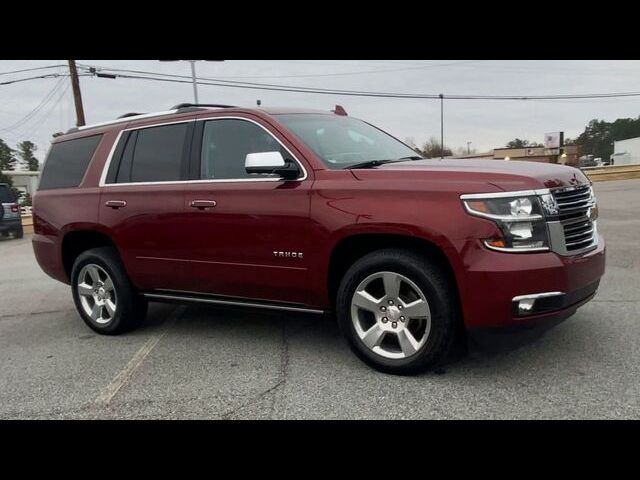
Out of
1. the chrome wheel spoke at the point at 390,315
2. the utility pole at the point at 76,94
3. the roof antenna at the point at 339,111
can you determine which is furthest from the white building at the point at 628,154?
the chrome wheel spoke at the point at 390,315

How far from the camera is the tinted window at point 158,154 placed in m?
4.60

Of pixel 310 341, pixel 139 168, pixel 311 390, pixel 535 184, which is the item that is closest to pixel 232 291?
pixel 310 341

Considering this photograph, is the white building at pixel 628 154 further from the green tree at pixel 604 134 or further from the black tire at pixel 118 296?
the black tire at pixel 118 296

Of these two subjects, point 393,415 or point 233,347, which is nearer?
point 393,415

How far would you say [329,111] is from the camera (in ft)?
16.8

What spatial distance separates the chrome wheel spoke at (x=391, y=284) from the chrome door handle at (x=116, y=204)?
8.40ft

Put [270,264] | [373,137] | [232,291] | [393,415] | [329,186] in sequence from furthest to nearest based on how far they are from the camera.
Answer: [373,137] → [232,291] → [270,264] → [329,186] → [393,415]

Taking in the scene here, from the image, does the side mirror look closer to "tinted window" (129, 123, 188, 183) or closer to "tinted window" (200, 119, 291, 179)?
"tinted window" (200, 119, 291, 179)

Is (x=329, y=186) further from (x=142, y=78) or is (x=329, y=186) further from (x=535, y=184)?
(x=142, y=78)

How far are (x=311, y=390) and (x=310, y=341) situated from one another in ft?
3.36

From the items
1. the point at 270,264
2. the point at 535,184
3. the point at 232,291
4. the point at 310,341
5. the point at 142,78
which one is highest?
the point at 142,78

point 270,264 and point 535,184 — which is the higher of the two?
point 535,184

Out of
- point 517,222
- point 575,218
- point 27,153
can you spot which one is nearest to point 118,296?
point 517,222

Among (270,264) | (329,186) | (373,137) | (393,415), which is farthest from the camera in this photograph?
(373,137)
